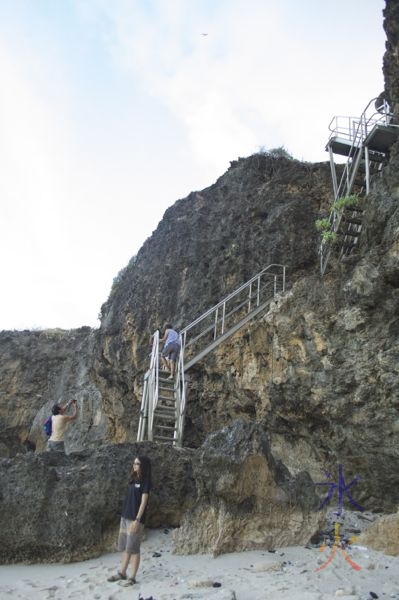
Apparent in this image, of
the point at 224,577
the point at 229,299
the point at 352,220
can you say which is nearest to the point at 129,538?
the point at 224,577

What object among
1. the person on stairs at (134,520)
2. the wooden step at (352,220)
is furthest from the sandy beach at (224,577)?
the wooden step at (352,220)

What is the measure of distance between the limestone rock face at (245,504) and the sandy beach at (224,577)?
0.18m

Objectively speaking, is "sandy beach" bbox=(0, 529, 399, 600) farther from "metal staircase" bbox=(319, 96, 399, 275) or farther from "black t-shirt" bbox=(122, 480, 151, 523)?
"metal staircase" bbox=(319, 96, 399, 275)

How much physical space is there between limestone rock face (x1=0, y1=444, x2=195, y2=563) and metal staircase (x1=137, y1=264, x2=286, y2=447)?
1.58 meters

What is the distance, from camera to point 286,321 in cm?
947

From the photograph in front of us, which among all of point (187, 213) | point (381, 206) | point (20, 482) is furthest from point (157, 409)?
point (187, 213)

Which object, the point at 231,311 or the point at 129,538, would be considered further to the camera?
the point at 231,311

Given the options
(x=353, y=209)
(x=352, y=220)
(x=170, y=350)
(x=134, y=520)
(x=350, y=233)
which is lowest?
(x=134, y=520)

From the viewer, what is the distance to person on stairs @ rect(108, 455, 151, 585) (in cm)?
568

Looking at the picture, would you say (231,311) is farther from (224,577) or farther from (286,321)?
(224,577)

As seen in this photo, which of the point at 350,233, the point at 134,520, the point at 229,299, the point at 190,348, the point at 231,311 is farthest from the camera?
the point at 190,348

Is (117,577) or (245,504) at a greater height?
(245,504)

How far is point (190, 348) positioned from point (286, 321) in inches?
127

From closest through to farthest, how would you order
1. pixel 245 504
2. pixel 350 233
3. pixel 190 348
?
pixel 245 504
pixel 350 233
pixel 190 348
